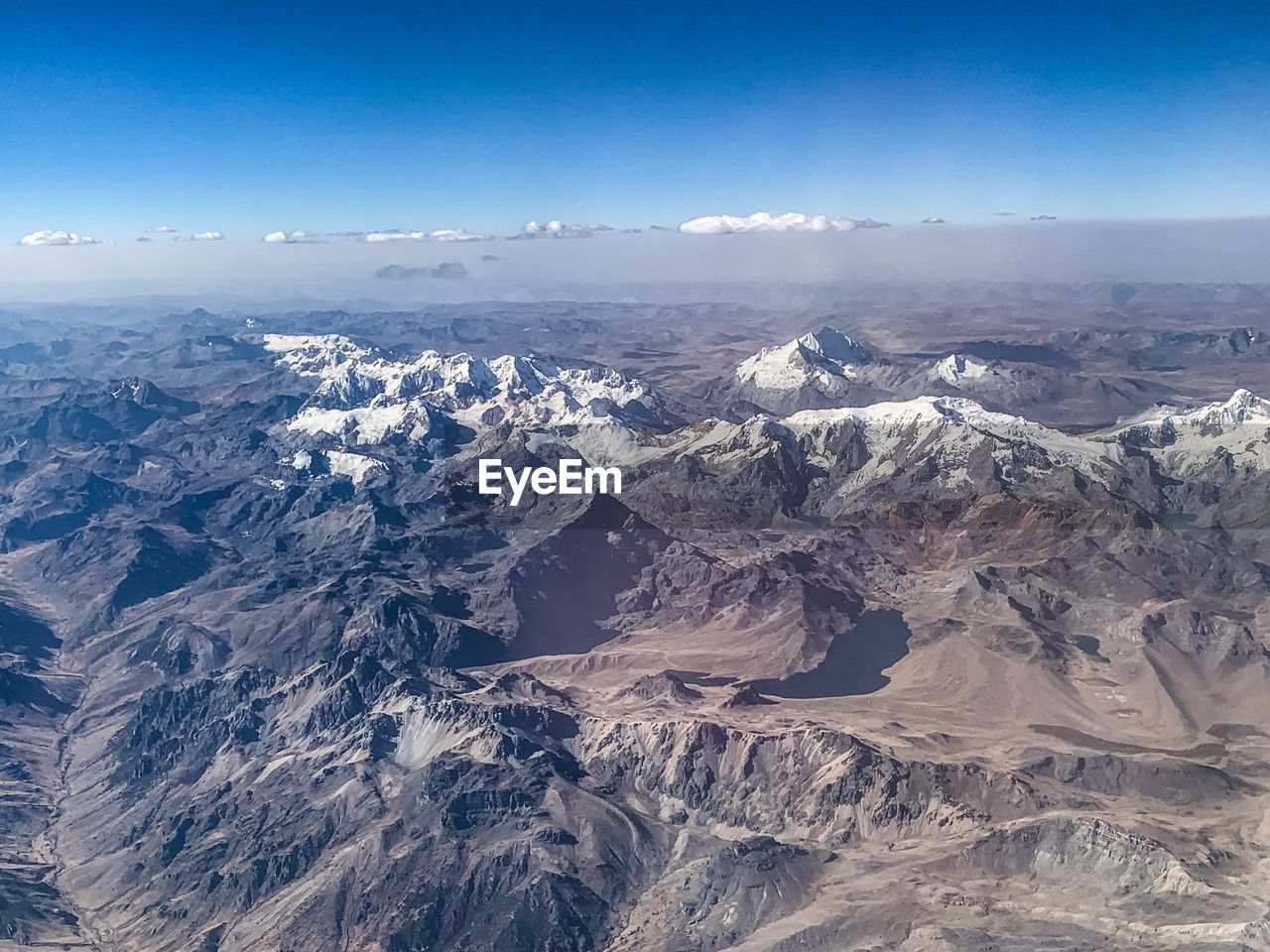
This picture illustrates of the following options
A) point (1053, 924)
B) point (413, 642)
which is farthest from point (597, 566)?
point (1053, 924)

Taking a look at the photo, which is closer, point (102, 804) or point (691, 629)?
point (102, 804)

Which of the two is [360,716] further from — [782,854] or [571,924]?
[782,854]

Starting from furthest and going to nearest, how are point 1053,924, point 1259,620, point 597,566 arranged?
point 597,566
point 1259,620
point 1053,924

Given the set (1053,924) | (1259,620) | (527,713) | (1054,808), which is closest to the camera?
(1053,924)

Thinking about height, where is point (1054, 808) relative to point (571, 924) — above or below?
above

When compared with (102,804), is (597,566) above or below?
above

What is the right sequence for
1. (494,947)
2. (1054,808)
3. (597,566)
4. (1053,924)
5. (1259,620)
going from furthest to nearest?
(597,566), (1259,620), (1054,808), (494,947), (1053,924)

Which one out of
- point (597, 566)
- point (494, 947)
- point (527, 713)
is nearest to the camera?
point (494, 947)

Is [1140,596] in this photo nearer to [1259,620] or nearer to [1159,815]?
[1259,620]

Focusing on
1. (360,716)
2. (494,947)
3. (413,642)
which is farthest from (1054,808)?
(413,642)
